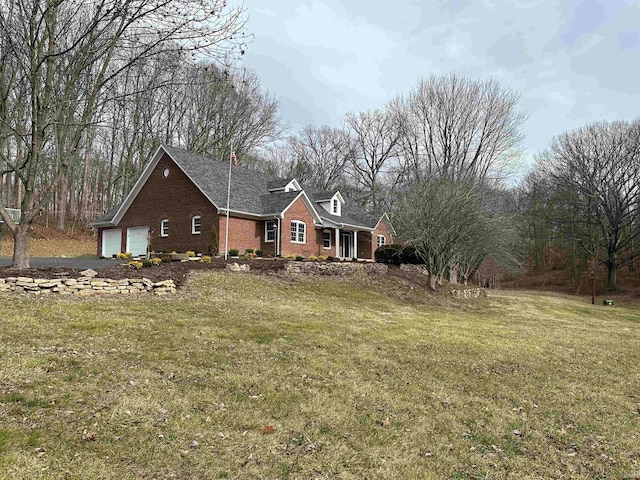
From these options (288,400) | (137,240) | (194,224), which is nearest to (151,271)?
(288,400)

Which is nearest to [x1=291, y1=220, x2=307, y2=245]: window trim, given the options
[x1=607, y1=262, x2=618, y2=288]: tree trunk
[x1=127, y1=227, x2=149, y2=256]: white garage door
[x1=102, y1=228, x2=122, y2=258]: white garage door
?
[x1=127, y1=227, x2=149, y2=256]: white garage door

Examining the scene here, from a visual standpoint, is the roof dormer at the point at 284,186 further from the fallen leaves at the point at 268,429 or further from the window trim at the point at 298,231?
the fallen leaves at the point at 268,429

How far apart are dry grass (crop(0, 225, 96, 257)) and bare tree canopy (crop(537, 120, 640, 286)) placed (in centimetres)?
3877

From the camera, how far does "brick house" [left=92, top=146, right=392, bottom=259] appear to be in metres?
22.4

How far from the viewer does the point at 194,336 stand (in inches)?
299

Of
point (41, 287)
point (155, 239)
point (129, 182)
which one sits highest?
point (129, 182)

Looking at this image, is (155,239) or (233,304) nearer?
(233,304)

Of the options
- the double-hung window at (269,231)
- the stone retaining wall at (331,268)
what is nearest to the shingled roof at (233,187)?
the double-hung window at (269,231)

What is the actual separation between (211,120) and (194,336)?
103 feet

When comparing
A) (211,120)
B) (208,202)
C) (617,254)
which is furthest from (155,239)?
(617,254)

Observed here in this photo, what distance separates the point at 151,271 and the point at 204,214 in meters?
9.57

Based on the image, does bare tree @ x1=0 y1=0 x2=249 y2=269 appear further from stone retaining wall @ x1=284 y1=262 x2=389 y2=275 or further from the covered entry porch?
the covered entry porch

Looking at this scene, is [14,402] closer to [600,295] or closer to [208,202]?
[208,202]

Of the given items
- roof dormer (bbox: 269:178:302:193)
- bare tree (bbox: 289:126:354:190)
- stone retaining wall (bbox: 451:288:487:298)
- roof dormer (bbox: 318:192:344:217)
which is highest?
bare tree (bbox: 289:126:354:190)
